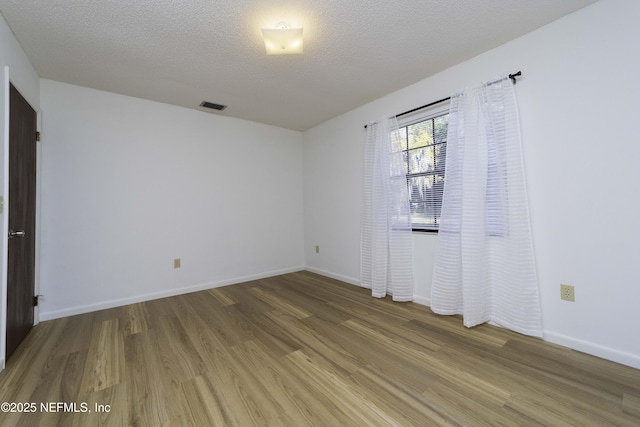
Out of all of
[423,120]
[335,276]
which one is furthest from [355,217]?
[423,120]

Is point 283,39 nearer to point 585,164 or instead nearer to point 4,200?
point 4,200

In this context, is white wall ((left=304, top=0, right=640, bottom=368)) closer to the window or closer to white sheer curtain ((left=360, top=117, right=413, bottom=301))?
the window

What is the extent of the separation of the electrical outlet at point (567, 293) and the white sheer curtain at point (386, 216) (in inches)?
47.5

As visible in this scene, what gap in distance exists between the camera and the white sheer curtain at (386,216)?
2859 millimetres

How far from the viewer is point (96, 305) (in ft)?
9.05

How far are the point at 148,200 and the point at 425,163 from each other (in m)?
3.19

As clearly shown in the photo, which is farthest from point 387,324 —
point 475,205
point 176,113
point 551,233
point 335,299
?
point 176,113

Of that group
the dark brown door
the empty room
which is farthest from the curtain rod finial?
the dark brown door

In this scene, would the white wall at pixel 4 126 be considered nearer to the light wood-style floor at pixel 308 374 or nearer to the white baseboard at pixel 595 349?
the light wood-style floor at pixel 308 374

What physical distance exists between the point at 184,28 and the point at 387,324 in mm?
2840

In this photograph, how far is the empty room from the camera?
1.51 metres

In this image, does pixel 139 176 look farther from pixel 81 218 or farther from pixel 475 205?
pixel 475 205

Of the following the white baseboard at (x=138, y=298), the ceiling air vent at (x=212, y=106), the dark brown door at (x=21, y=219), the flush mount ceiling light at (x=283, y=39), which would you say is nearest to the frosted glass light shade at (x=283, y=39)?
the flush mount ceiling light at (x=283, y=39)

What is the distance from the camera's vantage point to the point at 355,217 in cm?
357
